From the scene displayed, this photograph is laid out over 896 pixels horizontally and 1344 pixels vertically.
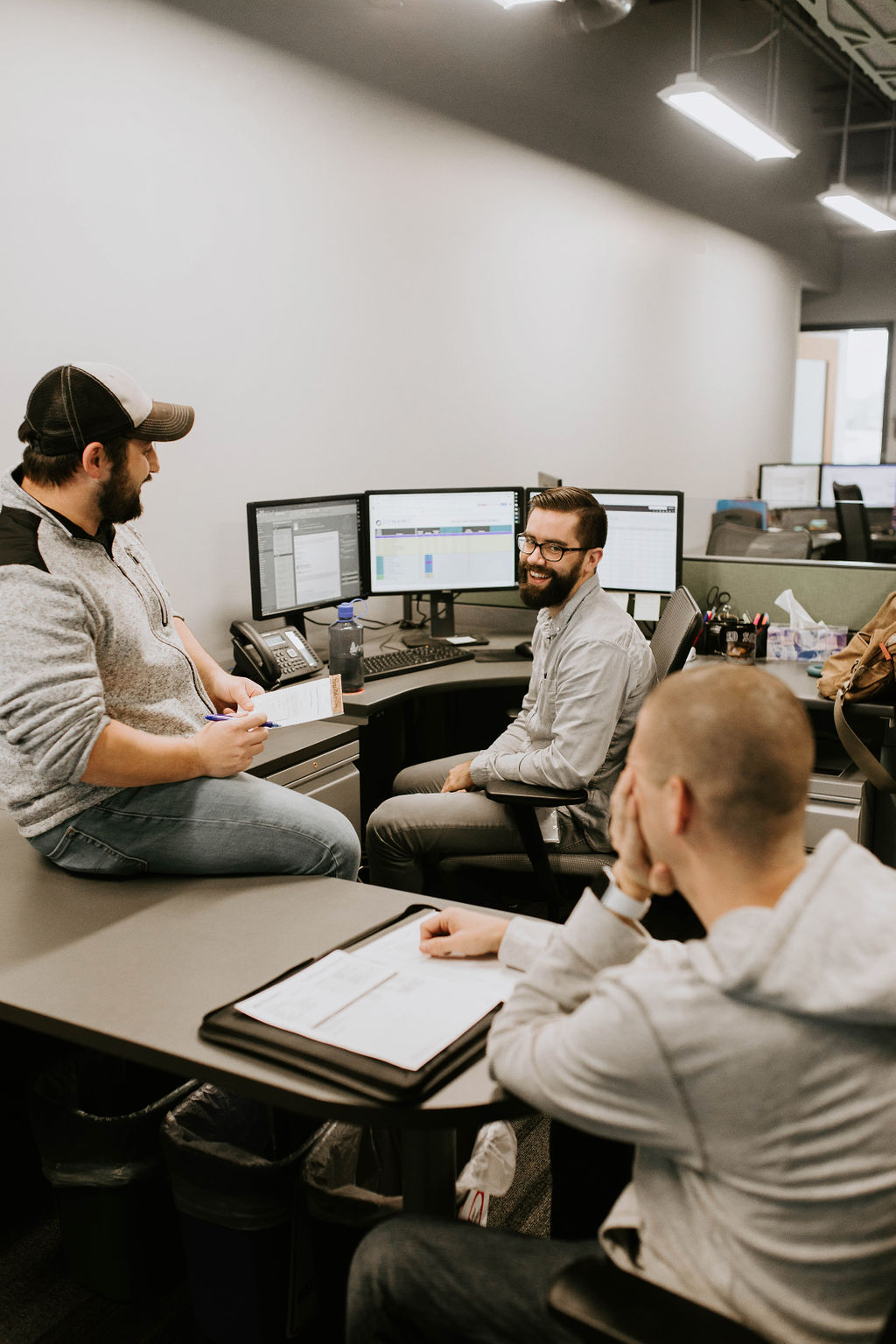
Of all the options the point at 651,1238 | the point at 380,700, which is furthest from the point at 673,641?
the point at 651,1238

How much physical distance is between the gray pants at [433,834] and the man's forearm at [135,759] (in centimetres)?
83

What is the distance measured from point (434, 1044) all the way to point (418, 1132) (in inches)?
4.5

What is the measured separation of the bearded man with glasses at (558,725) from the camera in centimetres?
221

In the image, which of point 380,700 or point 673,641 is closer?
point 673,641

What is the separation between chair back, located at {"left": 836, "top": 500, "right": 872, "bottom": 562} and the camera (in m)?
5.79

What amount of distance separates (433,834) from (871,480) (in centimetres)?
558

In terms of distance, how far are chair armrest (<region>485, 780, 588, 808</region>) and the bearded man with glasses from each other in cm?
3

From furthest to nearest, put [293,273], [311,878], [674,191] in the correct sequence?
[674,191], [293,273], [311,878]

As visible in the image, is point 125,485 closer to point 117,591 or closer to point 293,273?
point 117,591

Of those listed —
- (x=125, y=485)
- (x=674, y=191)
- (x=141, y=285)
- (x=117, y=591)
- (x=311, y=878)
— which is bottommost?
(x=311, y=878)

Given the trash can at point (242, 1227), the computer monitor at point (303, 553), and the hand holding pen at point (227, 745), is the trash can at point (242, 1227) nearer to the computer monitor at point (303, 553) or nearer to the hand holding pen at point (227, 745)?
the hand holding pen at point (227, 745)

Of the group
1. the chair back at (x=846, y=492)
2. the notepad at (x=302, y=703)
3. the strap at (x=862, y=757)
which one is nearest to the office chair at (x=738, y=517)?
the chair back at (x=846, y=492)

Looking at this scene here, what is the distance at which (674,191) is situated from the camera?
5.72m

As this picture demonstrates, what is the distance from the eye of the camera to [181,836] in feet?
5.44
